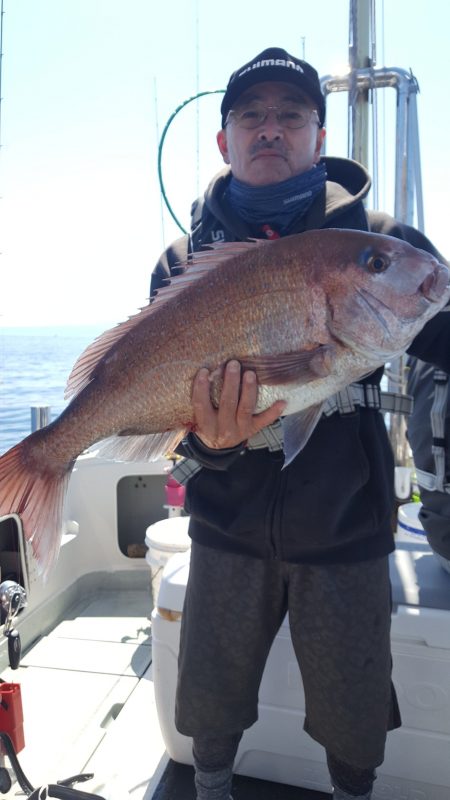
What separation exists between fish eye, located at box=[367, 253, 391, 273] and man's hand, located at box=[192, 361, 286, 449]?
454 mm

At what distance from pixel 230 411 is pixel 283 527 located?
416mm

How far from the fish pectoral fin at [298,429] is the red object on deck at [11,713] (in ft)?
5.79

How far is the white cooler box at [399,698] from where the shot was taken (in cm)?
209

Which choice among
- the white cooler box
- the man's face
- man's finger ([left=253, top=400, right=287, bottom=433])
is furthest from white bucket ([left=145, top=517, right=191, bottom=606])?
the man's face

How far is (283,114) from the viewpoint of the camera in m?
2.01

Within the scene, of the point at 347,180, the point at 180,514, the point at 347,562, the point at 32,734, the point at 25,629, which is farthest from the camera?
the point at 180,514

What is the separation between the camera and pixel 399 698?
2.13 metres

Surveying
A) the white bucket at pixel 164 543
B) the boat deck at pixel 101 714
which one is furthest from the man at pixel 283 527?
the white bucket at pixel 164 543

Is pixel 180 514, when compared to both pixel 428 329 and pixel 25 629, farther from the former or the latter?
pixel 428 329

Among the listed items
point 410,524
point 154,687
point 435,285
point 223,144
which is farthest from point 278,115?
point 154,687

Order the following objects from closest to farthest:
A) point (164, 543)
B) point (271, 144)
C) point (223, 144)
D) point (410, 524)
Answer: point (271, 144) < point (223, 144) < point (410, 524) < point (164, 543)

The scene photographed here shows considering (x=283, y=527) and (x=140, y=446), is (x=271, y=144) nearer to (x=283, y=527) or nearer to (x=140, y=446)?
(x=140, y=446)

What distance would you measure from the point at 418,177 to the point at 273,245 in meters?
2.71

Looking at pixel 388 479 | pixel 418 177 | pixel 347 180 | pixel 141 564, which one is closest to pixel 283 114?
pixel 347 180
